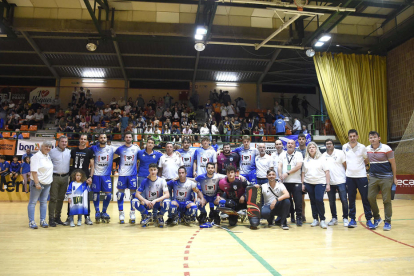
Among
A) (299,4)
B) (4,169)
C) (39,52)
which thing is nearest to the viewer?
(299,4)

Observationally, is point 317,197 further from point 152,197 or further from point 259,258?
point 152,197

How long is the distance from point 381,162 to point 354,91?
36.4 ft

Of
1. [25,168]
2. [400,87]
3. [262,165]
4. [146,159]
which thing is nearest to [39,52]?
[25,168]

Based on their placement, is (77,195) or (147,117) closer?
(77,195)

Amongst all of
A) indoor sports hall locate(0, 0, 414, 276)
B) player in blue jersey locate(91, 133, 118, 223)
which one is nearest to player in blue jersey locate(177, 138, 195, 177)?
indoor sports hall locate(0, 0, 414, 276)

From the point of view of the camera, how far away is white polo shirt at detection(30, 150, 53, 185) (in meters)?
5.74

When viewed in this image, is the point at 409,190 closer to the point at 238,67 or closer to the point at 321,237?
the point at 321,237

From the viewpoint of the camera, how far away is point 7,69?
2016cm

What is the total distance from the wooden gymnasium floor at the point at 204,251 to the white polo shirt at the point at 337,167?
96cm

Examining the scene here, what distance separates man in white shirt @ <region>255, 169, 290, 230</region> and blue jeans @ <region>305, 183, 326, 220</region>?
22.8 inches

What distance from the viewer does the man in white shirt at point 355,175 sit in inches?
228

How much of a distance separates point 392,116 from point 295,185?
12272mm

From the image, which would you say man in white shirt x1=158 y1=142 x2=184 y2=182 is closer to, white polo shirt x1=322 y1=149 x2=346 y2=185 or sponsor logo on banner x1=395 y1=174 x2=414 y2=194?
white polo shirt x1=322 y1=149 x2=346 y2=185

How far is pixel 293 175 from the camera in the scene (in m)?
6.25
